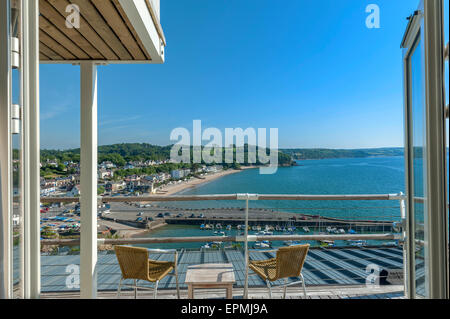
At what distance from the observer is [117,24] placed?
55.9 inches

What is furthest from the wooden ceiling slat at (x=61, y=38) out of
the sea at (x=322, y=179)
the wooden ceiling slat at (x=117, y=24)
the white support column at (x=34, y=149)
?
the sea at (x=322, y=179)

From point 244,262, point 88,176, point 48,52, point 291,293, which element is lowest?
point 291,293

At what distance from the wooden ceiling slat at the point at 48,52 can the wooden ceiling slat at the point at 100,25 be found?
0.43 metres

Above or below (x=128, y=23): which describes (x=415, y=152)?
below

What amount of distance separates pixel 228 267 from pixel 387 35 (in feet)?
51.4

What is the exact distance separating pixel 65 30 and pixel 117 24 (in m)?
0.33

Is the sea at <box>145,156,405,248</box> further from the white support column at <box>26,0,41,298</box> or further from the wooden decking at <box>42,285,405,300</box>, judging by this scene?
the white support column at <box>26,0,41,298</box>

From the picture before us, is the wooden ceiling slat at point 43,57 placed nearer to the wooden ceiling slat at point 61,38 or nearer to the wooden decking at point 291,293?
the wooden ceiling slat at point 61,38

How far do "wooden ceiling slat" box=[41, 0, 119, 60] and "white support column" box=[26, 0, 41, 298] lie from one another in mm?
635

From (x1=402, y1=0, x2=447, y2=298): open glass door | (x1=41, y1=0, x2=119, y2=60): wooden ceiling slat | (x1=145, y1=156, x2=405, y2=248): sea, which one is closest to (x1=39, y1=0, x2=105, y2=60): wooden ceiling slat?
(x1=41, y1=0, x2=119, y2=60): wooden ceiling slat

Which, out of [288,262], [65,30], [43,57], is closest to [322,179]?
[288,262]

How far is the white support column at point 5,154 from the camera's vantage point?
66 cm

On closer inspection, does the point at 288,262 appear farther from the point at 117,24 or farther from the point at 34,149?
the point at 117,24
